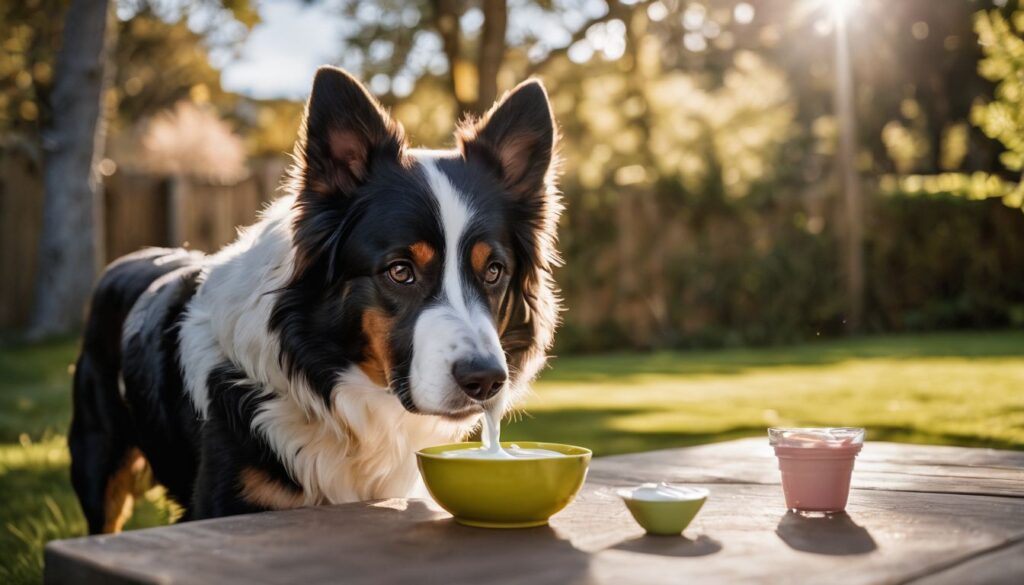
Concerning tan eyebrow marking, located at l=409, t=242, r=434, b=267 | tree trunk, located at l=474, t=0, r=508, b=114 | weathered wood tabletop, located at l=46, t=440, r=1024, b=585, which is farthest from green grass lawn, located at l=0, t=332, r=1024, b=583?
tree trunk, located at l=474, t=0, r=508, b=114

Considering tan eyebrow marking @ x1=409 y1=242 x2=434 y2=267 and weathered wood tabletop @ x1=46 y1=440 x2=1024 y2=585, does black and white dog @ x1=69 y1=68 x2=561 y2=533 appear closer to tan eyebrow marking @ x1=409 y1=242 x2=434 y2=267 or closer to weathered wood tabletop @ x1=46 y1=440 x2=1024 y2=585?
tan eyebrow marking @ x1=409 y1=242 x2=434 y2=267

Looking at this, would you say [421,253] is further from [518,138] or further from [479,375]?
[518,138]

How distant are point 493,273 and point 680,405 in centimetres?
533

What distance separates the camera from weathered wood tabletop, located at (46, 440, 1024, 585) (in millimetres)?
1587

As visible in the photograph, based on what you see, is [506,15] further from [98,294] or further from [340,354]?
[340,354]

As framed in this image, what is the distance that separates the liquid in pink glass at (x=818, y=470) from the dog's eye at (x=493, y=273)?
3.43ft

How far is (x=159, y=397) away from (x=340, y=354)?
26.3 inches

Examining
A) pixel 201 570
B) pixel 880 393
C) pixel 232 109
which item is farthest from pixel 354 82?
pixel 232 109

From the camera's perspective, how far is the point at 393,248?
2881 mm

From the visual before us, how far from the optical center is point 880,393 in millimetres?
8375

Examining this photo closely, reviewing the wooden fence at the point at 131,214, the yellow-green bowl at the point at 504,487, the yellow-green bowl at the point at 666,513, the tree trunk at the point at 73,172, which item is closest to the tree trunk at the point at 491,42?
the wooden fence at the point at 131,214

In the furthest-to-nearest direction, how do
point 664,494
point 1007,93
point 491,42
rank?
point 491,42
point 1007,93
point 664,494

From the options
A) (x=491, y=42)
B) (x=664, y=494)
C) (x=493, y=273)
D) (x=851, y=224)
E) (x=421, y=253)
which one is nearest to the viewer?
(x=664, y=494)

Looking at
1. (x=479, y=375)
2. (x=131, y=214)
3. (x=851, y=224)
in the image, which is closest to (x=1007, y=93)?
(x=479, y=375)
